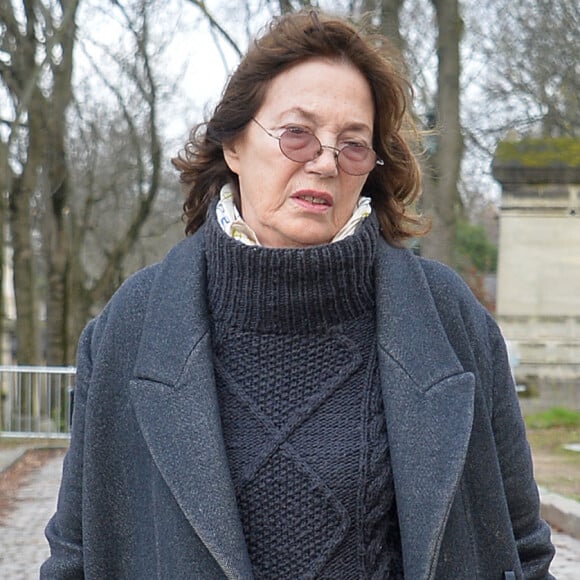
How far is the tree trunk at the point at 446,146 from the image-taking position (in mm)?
11906

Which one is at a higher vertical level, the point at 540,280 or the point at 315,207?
the point at 315,207

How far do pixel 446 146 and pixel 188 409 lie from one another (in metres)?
10.2

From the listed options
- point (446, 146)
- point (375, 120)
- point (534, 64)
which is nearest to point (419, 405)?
point (375, 120)

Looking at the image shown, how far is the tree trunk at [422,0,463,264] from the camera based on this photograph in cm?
1191

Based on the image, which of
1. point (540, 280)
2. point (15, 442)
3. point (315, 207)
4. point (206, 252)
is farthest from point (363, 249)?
point (540, 280)

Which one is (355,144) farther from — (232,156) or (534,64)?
(534,64)

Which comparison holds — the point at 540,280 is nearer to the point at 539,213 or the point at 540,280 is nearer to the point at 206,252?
the point at 539,213

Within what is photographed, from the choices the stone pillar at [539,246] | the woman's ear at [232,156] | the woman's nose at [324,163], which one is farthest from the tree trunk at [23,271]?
the woman's nose at [324,163]

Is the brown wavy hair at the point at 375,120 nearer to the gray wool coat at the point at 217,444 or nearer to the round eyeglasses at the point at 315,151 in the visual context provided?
the round eyeglasses at the point at 315,151

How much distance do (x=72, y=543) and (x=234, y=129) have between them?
3.39 ft

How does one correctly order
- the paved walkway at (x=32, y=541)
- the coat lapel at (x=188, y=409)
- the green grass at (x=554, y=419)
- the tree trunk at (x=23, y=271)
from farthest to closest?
1. the tree trunk at (x=23, y=271)
2. the green grass at (x=554, y=419)
3. the paved walkway at (x=32, y=541)
4. the coat lapel at (x=188, y=409)

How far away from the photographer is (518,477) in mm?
2406

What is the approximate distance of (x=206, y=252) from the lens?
8.34 ft

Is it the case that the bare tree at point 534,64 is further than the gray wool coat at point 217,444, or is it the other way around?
the bare tree at point 534,64
